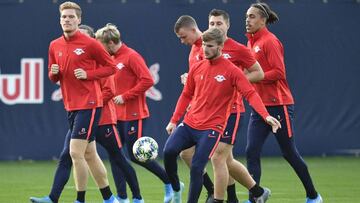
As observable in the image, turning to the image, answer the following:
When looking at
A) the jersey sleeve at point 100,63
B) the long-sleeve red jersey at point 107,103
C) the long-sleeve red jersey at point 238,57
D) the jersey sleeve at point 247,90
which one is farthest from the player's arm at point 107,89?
the jersey sleeve at point 247,90

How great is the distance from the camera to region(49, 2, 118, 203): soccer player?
1235 cm

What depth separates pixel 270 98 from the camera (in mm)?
13297

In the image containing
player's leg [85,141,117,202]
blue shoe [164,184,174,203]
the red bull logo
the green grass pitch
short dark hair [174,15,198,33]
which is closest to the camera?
player's leg [85,141,117,202]

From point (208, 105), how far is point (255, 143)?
1.44 meters

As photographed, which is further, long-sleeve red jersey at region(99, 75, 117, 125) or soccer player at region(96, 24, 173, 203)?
soccer player at region(96, 24, 173, 203)

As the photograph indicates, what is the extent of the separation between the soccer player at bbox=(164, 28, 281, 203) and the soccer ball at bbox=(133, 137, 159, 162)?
709 millimetres

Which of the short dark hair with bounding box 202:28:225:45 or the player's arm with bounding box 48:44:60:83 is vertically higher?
the short dark hair with bounding box 202:28:225:45

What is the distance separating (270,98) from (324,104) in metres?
7.90

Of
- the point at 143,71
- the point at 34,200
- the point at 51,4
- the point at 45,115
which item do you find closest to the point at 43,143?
the point at 45,115

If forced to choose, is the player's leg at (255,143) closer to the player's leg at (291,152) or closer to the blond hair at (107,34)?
the player's leg at (291,152)

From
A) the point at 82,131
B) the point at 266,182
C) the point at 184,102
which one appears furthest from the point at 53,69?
the point at 266,182

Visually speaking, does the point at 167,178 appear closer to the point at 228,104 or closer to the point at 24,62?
the point at 228,104

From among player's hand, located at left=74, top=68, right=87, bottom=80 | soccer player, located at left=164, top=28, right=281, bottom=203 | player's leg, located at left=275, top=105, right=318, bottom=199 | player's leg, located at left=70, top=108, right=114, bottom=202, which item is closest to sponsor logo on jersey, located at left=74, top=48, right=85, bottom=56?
player's hand, located at left=74, top=68, right=87, bottom=80

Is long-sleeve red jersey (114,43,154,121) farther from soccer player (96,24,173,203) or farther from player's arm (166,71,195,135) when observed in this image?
player's arm (166,71,195,135)
